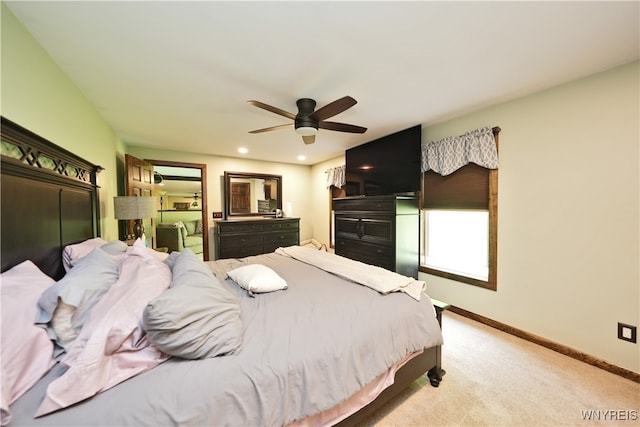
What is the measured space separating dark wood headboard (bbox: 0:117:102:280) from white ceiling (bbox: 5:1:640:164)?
687mm

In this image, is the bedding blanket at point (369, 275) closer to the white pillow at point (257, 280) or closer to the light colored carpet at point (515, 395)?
the white pillow at point (257, 280)

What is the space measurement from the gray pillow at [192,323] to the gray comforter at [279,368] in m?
0.05

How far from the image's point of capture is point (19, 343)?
0.80 m

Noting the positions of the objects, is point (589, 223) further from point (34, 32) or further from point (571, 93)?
point (34, 32)

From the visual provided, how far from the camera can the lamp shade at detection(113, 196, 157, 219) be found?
2559 mm

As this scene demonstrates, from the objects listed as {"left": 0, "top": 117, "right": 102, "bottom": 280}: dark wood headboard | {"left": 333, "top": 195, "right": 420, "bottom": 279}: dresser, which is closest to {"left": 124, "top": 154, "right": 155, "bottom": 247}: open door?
{"left": 0, "top": 117, "right": 102, "bottom": 280}: dark wood headboard

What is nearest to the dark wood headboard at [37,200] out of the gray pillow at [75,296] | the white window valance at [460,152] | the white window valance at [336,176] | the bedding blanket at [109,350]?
the gray pillow at [75,296]

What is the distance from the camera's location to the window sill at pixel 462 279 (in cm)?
255

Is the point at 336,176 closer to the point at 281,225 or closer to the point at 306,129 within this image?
the point at 281,225

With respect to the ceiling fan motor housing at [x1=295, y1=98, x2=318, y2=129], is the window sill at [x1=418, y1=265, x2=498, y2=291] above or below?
below

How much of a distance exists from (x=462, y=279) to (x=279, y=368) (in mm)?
Answer: 2613

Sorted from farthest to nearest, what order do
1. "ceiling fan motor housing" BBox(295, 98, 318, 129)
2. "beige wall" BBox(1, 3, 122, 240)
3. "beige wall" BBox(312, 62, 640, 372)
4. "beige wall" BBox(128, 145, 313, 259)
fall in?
"beige wall" BBox(128, 145, 313, 259) → "ceiling fan motor housing" BBox(295, 98, 318, 129) → "beige wall" BBox(312, 62, 640, 372) → "beige wall" BBox(1, 3, 122, 240)

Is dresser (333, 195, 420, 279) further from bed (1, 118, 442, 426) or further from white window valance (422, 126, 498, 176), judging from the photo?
bed (1, 118, 442, 426)

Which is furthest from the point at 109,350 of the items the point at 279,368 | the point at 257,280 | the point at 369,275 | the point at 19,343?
the point at 369,275
